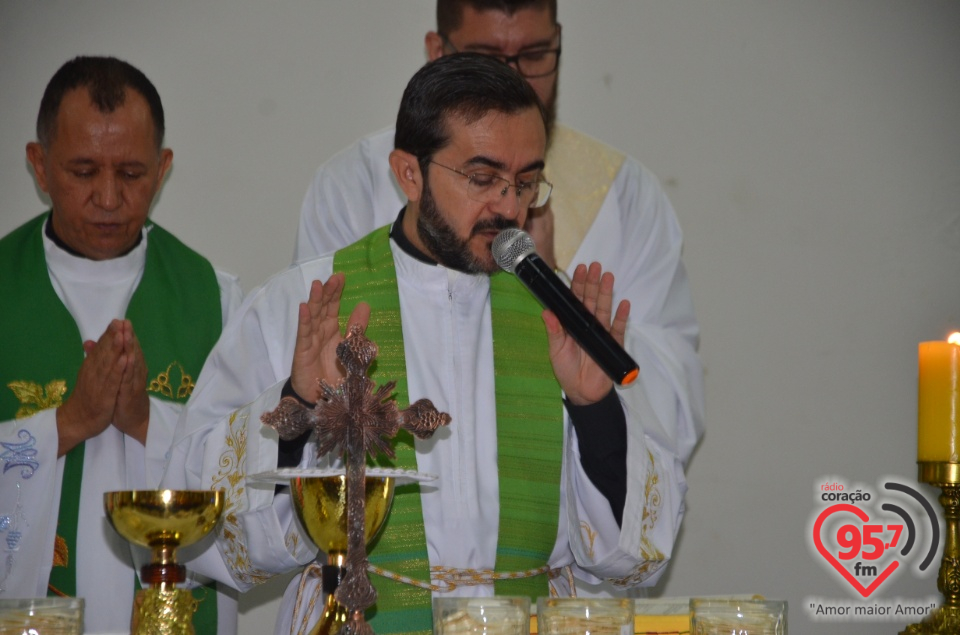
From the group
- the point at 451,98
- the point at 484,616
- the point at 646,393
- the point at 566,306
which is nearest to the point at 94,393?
the point at 451,98

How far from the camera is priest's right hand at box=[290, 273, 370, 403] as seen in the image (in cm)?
276

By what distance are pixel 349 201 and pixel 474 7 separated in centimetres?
94

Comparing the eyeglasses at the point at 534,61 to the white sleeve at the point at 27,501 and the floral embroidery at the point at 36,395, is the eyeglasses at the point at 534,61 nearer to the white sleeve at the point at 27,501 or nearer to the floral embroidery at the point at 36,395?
the floral embroidery at the point at 36,395

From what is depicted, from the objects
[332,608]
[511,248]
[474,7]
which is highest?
[474,7]

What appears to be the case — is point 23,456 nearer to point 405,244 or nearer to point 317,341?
point 405,244

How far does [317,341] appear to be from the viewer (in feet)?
9.18

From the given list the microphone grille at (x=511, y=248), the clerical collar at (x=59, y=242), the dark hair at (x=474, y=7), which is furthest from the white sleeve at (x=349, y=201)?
the microphone grille at (x=511, y=248)

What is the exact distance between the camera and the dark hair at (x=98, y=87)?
437 centimetres

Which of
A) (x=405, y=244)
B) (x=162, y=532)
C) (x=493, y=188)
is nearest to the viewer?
A: (x=162, y=532)

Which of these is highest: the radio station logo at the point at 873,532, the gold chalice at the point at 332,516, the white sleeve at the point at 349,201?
the white sleeve at the point at 349,201

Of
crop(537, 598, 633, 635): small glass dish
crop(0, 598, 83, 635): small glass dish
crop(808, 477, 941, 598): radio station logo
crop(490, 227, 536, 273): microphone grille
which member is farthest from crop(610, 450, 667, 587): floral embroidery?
crop(808, 477, 941, 598): radio station logo

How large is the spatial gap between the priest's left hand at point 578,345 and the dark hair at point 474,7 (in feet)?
5.86

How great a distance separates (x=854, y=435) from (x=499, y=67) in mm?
3036

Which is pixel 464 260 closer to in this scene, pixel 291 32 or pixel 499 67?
pixel 499 67
